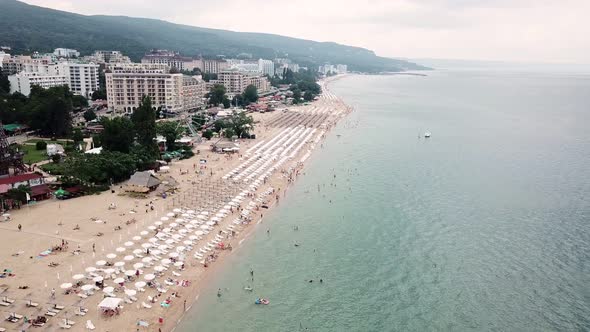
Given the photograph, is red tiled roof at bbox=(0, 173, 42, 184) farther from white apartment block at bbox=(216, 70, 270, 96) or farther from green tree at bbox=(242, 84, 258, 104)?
white apartment block at bbox=(216, 70, 270, 96)

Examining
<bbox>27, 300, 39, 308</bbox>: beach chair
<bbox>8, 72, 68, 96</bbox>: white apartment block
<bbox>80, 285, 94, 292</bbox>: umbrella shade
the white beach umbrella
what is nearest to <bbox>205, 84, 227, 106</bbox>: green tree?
<bbox>8, 72, 68, 96</bbox>: white apartment block

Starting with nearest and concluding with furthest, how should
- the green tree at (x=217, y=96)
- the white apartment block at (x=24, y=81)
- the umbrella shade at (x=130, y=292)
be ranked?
the umbrella shade at (x=130, y=292)
the white apartment block at (x=24, y=81)
the green tree at (x=217, y=96)

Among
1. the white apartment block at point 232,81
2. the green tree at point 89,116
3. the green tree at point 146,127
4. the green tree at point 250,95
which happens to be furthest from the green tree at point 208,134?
the white apartment block at point 232,81

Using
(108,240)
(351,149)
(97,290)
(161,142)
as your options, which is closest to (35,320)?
(97,290)

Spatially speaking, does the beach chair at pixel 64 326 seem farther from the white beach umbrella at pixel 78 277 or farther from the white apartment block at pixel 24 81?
the white apartment block at pixel 24 81

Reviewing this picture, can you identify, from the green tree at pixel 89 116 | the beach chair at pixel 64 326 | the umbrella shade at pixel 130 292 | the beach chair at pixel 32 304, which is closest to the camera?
the beach chair at pixel 64 326

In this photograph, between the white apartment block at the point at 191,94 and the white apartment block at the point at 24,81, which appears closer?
the white apartment block at the point at 24,81

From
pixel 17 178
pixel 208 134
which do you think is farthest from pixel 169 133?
pixel 17 178
